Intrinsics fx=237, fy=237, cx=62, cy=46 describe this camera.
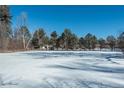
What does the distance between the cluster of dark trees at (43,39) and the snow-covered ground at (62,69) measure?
0.38 feet

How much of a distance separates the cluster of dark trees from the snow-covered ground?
0.12 m

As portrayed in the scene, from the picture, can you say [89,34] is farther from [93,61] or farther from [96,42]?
[93,61]

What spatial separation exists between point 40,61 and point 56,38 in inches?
18.9

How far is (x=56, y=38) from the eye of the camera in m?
3.95

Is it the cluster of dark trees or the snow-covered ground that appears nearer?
the snow-covered ground

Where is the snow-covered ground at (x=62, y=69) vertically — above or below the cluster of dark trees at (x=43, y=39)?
below

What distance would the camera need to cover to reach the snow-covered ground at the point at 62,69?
3428mm

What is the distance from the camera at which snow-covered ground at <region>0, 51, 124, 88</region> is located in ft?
11.2

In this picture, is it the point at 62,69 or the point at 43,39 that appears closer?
the point at 62,69

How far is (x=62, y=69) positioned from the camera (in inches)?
149

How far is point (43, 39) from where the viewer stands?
4.06 m

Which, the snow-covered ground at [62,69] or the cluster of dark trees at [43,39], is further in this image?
the cluster of dark trees at [43,39]

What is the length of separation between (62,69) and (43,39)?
25.4 inches

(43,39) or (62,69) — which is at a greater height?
(43,39)
